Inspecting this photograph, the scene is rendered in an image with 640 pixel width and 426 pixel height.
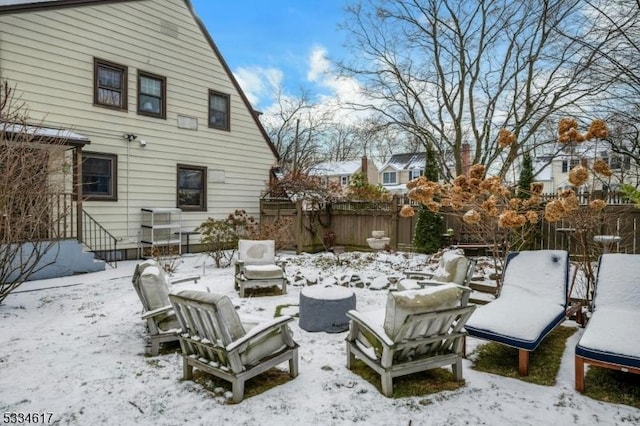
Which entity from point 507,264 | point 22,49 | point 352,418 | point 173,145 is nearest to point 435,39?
point 173,145

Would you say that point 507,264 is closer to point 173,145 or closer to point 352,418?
point 352,418

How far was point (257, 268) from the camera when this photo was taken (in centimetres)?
674

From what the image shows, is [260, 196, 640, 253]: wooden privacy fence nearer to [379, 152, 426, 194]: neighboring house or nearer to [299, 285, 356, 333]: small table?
[299, 285, 356, 333]: small table

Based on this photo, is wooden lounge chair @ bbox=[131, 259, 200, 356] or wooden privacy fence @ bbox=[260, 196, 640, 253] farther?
wooden privacy fence @ bbox=[260, 196, 640, 253]

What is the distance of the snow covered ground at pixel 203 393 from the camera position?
9.59ft

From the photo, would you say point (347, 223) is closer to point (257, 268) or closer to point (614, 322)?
point (257, 268)

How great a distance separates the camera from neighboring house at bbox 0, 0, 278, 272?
28.8 ft

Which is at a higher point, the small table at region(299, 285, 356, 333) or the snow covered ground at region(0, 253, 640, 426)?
the small table at region(299, 285, 356, 333)

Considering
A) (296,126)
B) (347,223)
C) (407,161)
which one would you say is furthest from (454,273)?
(407,161)

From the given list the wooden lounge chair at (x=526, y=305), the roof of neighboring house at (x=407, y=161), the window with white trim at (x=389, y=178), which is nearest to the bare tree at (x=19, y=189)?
the wooden lounge chair at (x=526, y=305)

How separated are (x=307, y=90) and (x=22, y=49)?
18.9 m

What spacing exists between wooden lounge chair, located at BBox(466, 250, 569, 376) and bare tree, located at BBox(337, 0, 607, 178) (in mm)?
8312

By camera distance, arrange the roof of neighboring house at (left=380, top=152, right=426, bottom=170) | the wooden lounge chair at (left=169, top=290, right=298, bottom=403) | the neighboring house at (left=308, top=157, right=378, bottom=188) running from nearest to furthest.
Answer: the wooden lounge chair at (left=169, top=290, right=298, bottom=403), the neighboring house at (left=308, top=157, right=378, bottom=188), the roof of neighboring house at (left=380, top=152, right=426, bottom=170)

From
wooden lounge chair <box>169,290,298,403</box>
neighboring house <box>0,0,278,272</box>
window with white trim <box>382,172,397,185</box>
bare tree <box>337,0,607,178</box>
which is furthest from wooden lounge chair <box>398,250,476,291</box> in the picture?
window with white trim <box>382,172,397,185</box>
